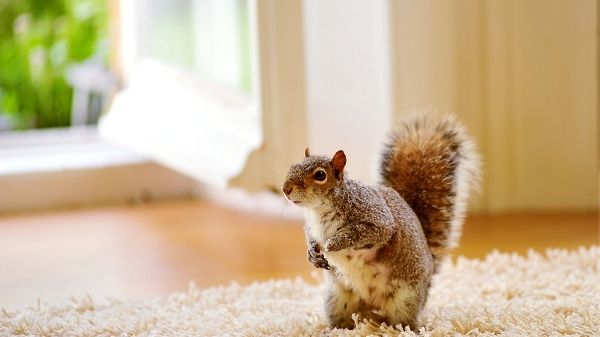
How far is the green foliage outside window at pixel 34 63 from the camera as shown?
3.38 metres

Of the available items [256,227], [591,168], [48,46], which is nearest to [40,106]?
[48,46]

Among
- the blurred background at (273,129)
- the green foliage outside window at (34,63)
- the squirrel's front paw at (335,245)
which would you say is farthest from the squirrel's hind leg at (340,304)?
the green foliage outside window at (34,63)

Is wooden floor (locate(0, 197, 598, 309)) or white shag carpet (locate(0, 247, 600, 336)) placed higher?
white shag carpet (locate(0, 247, 600, 336))

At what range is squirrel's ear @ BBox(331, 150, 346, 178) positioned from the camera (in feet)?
4.09

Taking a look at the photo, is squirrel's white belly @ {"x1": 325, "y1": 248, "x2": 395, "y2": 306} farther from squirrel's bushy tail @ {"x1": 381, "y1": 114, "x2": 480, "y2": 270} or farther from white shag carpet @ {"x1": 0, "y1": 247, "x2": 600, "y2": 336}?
squirrel's bushy tail @ {"x1": 381, "y1": 114, "x2": 480, "y2": 270}

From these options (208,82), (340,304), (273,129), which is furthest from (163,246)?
(340,304)

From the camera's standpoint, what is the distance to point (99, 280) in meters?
1.86

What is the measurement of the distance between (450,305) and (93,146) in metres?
1.91

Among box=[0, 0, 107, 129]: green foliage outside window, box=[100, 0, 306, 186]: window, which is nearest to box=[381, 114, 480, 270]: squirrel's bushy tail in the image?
box=[100, 0, 306, 186]: window

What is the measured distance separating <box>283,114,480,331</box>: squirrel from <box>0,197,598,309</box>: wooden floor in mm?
469

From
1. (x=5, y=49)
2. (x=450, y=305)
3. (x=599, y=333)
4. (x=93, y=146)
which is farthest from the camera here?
(x=5, y=49)

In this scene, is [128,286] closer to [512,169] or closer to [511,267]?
[511,267]

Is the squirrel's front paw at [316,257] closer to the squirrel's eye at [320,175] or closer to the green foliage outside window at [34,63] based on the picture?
the squirrel's eye at [320,175]

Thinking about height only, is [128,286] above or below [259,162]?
below
